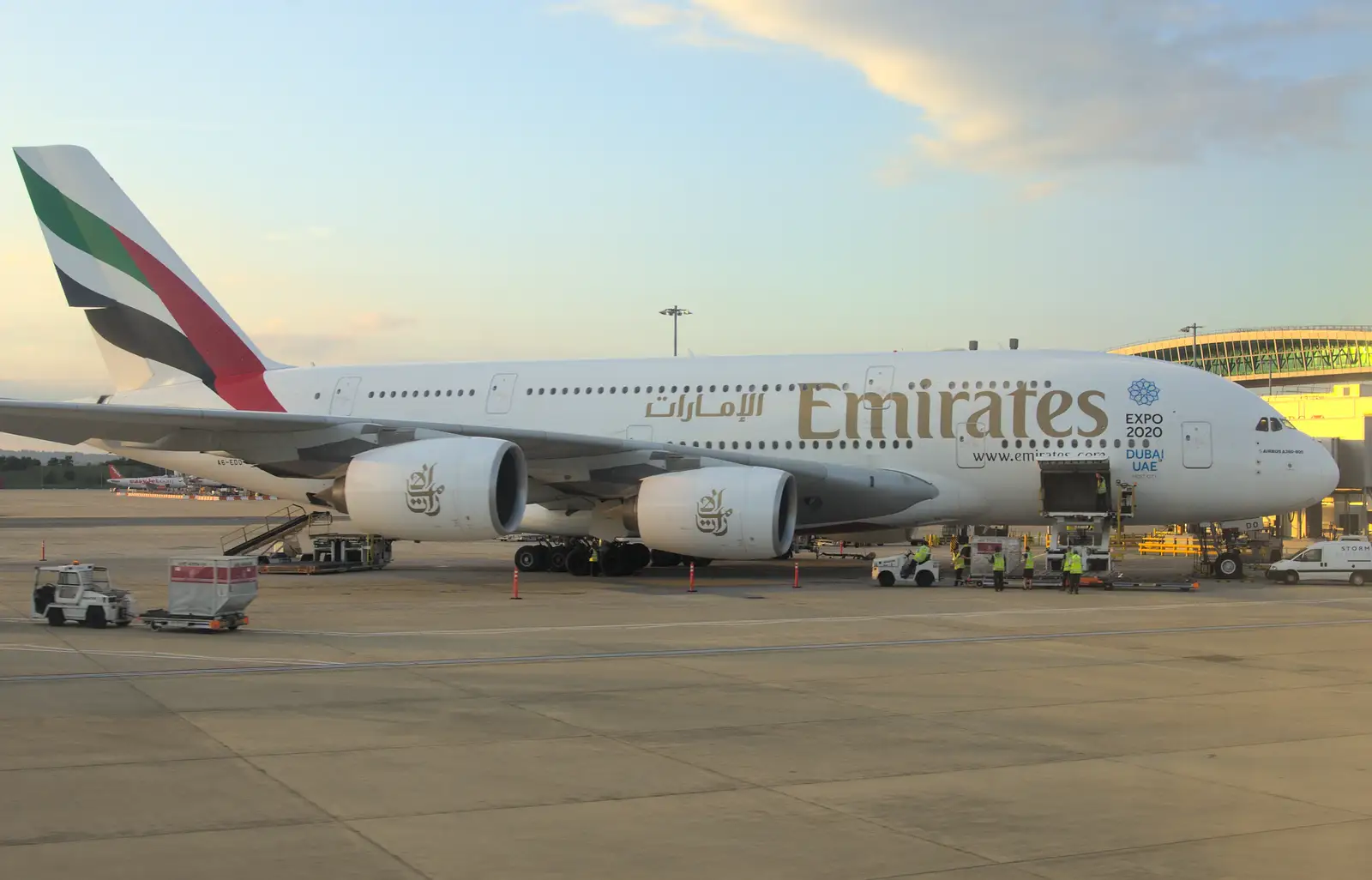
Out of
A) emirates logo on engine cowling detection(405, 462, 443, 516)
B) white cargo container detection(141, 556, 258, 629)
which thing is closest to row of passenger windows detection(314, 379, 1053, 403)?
emirates logo on engine cowling detection(405, 462, 443, 516)

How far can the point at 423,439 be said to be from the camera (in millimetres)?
21984

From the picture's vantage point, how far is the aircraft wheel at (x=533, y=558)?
2722 centimetres

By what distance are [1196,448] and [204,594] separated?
16913 mm

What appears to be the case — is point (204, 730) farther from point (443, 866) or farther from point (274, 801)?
point (443, 866)

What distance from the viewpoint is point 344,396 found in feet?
91.0

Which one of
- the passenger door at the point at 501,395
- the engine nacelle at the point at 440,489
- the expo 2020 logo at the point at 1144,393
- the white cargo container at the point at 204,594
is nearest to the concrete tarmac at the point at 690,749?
the white cargo container at the point at 204,594

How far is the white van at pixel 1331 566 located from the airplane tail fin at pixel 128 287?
2099 cm

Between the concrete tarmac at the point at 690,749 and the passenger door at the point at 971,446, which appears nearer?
the concrete tarmac at the point at 690,749

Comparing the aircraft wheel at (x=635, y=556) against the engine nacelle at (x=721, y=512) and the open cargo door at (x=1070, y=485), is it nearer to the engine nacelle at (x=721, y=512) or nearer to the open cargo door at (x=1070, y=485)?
the engine nacelle at (x=721, y=512)

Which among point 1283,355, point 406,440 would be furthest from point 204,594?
point 1283,355

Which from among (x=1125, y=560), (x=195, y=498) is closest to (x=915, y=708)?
(x=1125, y=560)

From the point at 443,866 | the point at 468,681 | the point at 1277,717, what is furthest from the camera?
the point at 468,681

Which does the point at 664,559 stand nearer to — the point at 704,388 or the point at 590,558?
the point at 590,558

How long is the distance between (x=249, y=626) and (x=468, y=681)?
542cm
